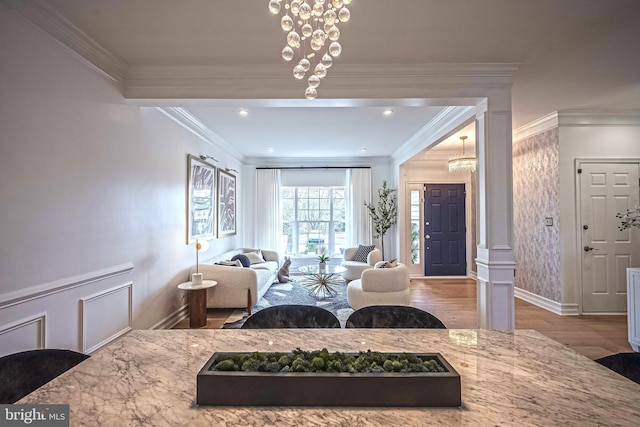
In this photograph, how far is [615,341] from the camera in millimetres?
3326

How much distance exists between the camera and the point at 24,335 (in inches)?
74.6

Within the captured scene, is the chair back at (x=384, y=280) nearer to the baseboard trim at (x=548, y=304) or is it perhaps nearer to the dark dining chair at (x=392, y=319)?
the baseboard trim at (x=548, y=304)

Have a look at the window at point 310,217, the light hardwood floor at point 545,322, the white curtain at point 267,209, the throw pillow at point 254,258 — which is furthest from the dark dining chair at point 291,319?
the window at point 310,217

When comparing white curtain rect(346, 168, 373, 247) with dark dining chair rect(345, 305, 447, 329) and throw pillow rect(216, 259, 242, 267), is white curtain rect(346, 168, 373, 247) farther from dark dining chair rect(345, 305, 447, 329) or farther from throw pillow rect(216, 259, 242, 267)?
dark dining chair rect(345, 305, 447, 329)

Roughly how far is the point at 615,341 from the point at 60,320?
197 inches

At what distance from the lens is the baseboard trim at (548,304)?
418 centimetres

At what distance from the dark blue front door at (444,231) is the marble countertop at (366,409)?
557 centimetres

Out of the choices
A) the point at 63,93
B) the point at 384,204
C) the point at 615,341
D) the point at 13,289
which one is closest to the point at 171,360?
the point at 13,289

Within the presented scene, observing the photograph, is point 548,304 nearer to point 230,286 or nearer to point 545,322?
point 545,322

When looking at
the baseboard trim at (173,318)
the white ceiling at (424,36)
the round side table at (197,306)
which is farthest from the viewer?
the round side table at (197,306)

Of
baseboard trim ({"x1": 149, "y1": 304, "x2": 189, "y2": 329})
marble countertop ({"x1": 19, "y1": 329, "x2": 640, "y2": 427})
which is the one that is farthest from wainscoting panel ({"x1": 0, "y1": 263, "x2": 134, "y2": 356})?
marble countertop ({"x1": 19, "y1": 329, "x2": 640, "y2": 427})

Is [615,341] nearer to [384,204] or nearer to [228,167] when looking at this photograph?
[384,204]

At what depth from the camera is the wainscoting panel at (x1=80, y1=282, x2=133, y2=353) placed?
7.90 feet

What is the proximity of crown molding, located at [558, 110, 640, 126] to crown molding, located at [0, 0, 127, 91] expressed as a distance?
16.5 feet
